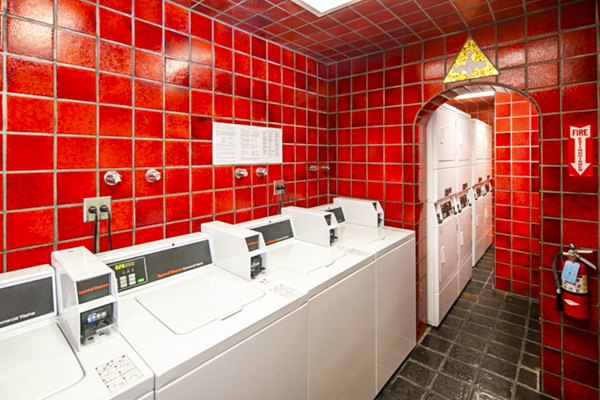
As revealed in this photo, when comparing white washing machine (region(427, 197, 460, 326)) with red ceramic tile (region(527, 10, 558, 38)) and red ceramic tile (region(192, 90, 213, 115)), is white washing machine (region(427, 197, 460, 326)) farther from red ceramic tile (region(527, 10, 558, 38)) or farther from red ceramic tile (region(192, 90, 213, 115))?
red ceramic tile (region(192, 90, 213, 115))

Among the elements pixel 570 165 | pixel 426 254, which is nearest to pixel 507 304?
pixel 426 254

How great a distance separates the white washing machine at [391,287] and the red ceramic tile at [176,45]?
1511 millimetres

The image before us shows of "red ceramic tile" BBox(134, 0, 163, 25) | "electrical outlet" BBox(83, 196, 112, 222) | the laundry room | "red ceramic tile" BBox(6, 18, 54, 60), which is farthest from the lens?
"red ceramic tile" BBox(134, 0, 163, 25)

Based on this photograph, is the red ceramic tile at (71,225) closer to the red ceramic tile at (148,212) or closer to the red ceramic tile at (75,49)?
the red ceramic tile at (148,212)

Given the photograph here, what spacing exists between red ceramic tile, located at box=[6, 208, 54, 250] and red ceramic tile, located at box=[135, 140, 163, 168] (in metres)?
→ 0.46

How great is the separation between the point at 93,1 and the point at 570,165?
8.87 feet

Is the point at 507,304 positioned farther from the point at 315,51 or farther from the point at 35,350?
the point at 35,350

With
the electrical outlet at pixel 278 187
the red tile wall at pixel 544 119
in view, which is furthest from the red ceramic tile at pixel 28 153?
the red tile wall at pixel 544 119

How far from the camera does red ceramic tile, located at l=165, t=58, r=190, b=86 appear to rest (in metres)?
1.75

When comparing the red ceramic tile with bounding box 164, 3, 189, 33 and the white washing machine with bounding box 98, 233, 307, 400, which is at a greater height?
the red ceramic tile with bounding box 164, 3, 189, 33

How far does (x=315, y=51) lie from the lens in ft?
8.39

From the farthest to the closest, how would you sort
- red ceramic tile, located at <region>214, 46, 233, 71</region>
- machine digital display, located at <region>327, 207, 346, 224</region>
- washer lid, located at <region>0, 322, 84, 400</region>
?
machine digital display, located at <region>327, 207, 346, 224</region> → red ceramic tile, located at <region>214, 46, 233, 71</region> → washer lid, located at <region>0, 322, 84, 400</region>

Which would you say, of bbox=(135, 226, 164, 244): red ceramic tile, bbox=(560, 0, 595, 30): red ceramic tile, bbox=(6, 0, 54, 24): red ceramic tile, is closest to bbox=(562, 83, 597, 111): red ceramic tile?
bbox=(560, 0, 595, 30): red ceramic tile

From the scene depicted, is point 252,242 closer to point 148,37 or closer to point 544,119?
point 148,37
